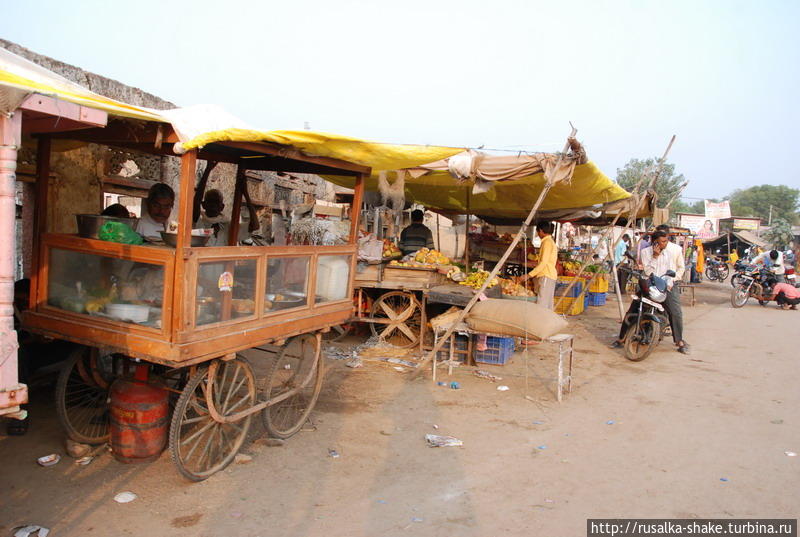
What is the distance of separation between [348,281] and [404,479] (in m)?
1.95

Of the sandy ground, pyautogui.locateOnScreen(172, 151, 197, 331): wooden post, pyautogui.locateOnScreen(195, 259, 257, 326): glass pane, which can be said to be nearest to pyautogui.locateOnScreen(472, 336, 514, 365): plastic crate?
the sandy ground

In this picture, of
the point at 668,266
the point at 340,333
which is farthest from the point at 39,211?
the point at 668,266

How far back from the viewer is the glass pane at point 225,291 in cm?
348

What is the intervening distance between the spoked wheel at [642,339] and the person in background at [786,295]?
31.3ft

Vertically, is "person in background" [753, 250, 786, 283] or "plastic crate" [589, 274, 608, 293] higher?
"person in background" [753, 250, 786, 283]

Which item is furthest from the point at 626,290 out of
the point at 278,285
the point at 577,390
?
the point at 278,285

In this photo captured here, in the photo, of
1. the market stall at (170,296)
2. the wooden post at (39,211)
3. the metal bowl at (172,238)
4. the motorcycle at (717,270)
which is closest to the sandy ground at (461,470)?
the market stall at (170,296)

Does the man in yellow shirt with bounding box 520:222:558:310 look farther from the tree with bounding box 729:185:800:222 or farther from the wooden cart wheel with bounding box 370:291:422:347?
the tree with bounding box 729:185:800:222

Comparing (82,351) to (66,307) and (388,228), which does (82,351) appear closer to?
(66,307)

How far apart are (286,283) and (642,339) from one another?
600 centimetres

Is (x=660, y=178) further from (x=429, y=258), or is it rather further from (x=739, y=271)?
(x=429, y=258)

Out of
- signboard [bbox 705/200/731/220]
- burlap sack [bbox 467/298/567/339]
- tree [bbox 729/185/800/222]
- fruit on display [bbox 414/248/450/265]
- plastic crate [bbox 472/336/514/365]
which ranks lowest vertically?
plastic crate [bbox 472/336/514/365]

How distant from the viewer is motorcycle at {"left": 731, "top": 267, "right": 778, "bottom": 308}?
15180mm

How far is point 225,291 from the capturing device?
3.67 meters
